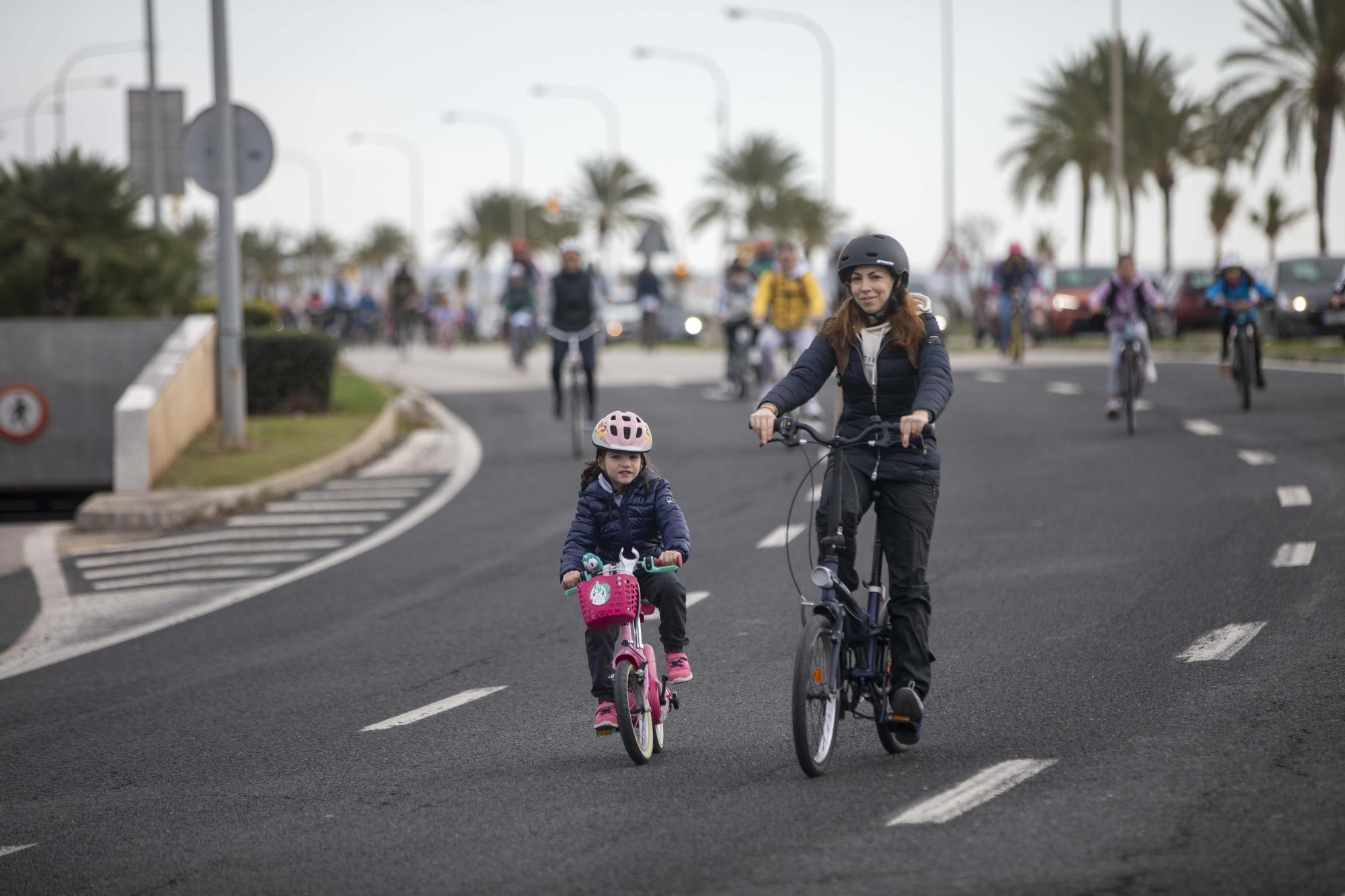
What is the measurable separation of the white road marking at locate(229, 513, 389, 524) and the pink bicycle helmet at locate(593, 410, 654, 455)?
27.2 ft

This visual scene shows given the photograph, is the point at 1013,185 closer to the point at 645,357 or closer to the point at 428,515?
the point at 645,357

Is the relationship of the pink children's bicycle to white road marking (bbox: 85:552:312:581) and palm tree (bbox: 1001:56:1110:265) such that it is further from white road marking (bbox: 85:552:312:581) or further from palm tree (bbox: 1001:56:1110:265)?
palm tree (bbox: 1001:56:1110:265)

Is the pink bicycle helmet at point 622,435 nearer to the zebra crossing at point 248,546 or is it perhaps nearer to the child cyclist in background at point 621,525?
the child cyclist in background at point 621,525

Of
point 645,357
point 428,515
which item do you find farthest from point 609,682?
point 645,357

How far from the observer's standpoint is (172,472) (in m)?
17.0

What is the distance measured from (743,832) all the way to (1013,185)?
192ft

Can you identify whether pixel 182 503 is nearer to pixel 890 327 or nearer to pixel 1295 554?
pixel 1295 554

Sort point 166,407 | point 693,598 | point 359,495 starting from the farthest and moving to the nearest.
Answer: point 166,407 < point 359,495 < point 693,598

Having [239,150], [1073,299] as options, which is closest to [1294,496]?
[239,150]

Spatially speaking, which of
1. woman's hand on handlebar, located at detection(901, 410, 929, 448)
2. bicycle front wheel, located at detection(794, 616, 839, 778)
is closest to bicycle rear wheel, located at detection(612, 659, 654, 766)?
bicycle front wheel, located at detection(794, 616, 839, 778)

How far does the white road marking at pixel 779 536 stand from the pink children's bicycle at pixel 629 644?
5.26 m

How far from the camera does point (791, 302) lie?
1962 centimetres

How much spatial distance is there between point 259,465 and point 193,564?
4263 mm

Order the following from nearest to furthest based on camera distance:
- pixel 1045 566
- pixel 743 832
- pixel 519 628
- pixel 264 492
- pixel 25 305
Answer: pixel 743 832
pixel 519 628
pixel 1045 566
pixel 264 492
pixel 25 305
